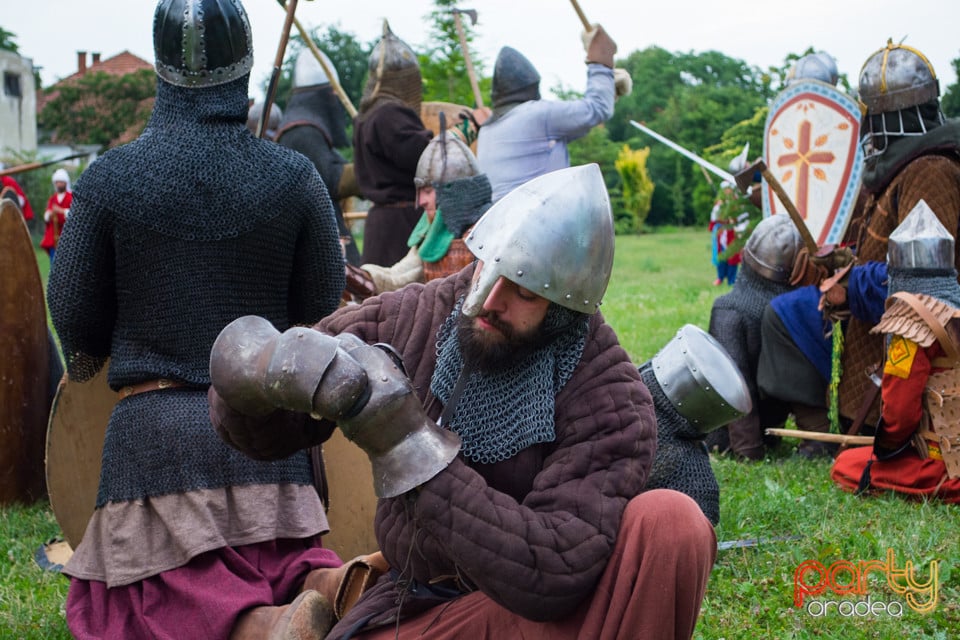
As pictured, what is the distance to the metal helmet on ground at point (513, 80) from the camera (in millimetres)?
6363

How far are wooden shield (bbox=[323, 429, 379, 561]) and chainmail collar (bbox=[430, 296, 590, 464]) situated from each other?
4.30 ft

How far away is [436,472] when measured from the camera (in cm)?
204

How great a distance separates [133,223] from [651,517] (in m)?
1.61

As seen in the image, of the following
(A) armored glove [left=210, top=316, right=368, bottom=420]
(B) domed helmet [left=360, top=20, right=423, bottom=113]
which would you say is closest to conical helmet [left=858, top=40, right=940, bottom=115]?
(B) domed helmet [left=360, top=20, right=423, bottom=113]

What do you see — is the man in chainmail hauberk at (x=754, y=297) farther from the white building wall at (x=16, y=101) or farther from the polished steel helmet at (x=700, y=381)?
the white building wall at (x=16, y=101)

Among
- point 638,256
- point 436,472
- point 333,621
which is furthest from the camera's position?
point 638,256

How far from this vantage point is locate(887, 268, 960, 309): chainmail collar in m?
4.60

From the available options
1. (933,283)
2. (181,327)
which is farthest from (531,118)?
(181,327)

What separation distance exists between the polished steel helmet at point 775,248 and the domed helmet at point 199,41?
3.67 m

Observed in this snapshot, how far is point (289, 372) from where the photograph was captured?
6.49ft

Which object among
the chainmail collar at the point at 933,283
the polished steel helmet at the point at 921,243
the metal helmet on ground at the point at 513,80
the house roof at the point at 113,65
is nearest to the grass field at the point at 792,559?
the chainmail collar at the point at 933,283

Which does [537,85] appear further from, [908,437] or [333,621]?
[333,621]

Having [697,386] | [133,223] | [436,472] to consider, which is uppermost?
[133,223]

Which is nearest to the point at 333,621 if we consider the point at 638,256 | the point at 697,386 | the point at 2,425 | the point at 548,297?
the point at 548,297
